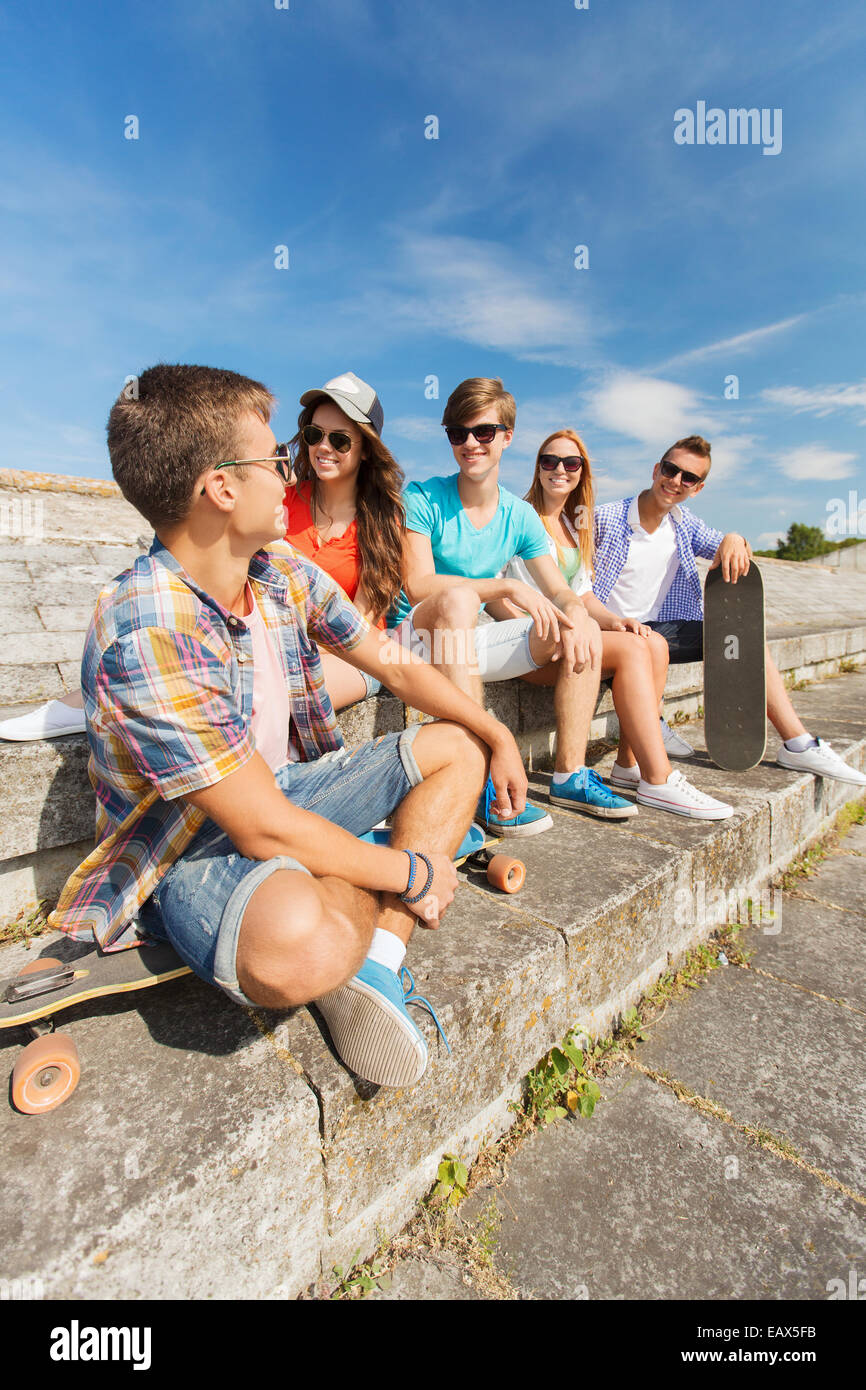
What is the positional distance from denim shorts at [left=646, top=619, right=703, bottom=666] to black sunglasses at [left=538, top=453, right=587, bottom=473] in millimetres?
994

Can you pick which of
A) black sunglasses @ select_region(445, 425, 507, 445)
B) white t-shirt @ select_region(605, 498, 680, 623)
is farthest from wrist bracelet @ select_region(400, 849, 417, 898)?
white t-shirt @ select_region(605, 498, 680, 623)

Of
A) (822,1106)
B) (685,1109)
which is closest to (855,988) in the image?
(822,1106)

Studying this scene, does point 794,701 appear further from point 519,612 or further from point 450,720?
point 450,720

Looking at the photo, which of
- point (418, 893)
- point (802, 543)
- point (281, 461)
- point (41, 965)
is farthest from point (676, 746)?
point (802, 543)

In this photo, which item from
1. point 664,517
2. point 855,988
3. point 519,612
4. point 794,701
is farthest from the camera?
point 794,701

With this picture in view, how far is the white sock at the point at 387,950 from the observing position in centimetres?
147

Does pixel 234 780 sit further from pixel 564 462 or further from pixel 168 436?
pixel 564 462

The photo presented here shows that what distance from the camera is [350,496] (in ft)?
9.95

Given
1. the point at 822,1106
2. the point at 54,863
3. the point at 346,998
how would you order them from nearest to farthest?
the point at 346,998, the point at 822,1106, the point at 54,863

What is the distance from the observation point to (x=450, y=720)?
6.83 ft

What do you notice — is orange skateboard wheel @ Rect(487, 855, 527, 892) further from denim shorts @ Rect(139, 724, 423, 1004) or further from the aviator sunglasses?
the aviator sunglasses

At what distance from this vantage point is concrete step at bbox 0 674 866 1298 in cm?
100

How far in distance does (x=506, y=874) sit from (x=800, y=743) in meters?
2.31
